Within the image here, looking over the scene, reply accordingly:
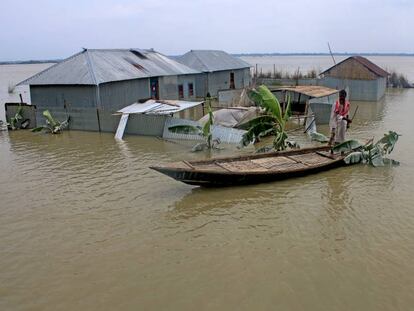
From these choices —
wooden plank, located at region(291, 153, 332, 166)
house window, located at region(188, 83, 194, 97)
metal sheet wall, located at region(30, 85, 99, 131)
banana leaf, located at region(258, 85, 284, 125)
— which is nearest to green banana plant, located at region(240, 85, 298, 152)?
banana leaf, located at region(258, 85, 284, 125)

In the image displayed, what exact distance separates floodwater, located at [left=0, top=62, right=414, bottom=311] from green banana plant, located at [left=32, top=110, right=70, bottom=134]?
20.9ft

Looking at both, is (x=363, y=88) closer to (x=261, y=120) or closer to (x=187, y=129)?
(x=187, y=129)

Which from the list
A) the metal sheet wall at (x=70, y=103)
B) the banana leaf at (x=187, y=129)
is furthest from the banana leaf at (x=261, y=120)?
the metal sheet wall at (x=70, y=103)

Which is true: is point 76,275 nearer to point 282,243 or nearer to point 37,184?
point 282,243

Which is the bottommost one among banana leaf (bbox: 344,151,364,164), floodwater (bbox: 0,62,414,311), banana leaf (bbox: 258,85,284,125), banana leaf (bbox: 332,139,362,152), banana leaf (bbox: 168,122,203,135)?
floodwater (bbox: 0,62,414,311)

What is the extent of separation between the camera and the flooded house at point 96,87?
19.6 m

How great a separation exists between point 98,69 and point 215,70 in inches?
503

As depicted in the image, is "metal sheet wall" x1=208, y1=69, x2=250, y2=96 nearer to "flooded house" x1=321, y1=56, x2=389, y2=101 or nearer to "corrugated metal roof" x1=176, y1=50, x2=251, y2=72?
"corrugated metal roof" x1=176, y1=50, x2=251, y2=72

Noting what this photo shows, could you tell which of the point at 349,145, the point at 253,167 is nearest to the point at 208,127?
the point at 253,167

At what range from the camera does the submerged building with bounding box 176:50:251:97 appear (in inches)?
1229

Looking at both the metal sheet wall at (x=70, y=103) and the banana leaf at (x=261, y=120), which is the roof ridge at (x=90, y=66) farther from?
the banana leaf at (x=261, y=120)

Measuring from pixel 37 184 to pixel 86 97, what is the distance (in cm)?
928

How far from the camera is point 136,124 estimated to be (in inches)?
734

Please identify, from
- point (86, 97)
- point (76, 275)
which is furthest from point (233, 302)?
point (86, 97)
